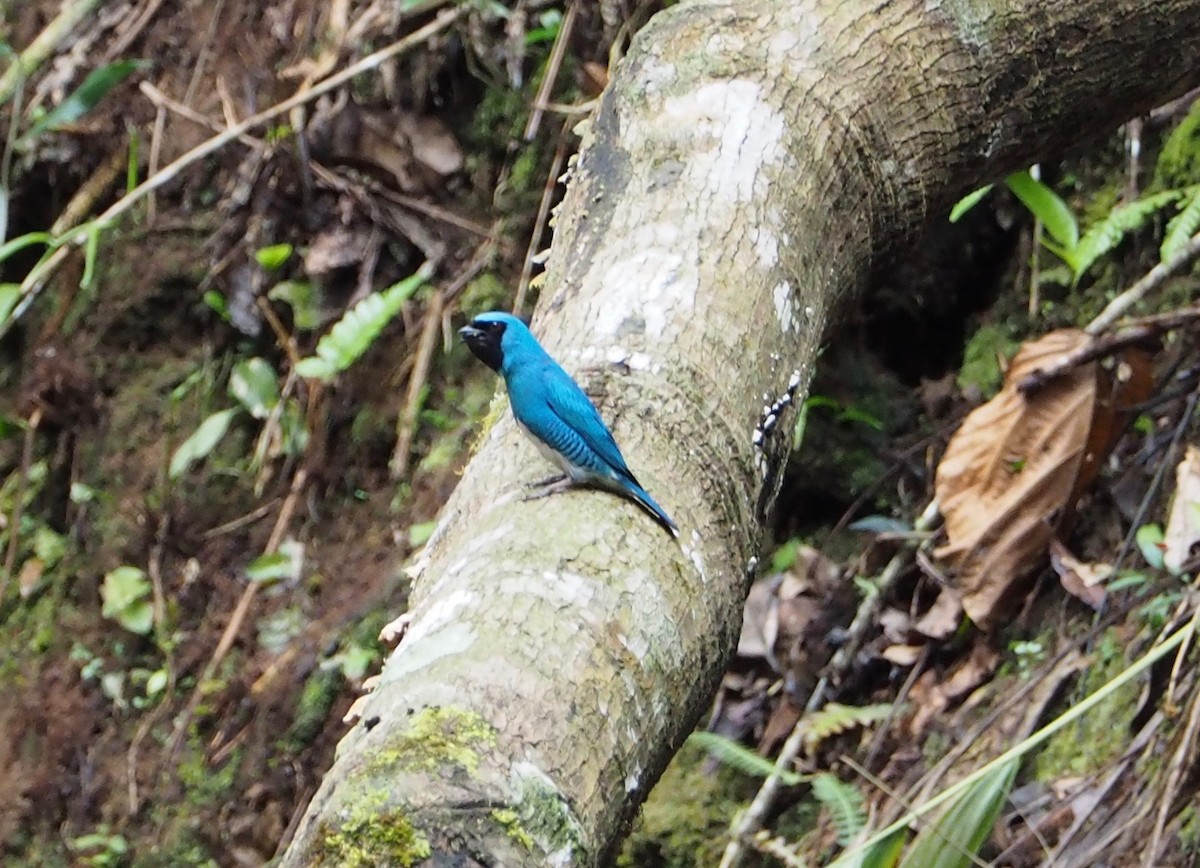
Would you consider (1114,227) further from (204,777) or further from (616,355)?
(204,777)

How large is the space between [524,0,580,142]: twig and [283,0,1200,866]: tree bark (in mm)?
2357

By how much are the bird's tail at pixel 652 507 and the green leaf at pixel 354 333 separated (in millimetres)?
2871

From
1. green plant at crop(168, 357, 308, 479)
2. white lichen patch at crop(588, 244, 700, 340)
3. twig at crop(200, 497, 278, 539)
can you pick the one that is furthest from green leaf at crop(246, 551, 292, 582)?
white lichen patch at crop(588, 244, 700, 340)

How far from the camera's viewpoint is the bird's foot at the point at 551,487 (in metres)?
1.79

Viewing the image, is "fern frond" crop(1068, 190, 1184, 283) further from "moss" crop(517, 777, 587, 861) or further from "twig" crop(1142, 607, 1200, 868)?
"moss" crop(517, 777, 587, 861)

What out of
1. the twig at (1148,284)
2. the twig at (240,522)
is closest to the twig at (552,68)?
the twig at (240,522)

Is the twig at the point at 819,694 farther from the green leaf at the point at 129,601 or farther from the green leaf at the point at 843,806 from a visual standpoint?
the green leaf at the point at 129,601

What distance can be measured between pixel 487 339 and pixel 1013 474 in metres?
1.58

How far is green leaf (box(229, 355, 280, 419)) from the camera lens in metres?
5.01

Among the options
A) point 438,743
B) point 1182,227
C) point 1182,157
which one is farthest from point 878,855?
point 1182,157

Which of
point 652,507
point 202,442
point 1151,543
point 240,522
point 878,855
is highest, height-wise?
point 652,507

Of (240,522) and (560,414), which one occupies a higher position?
(560,414)

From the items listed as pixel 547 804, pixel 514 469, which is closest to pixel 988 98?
pixel 514 469

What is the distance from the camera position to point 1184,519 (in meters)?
2.95
